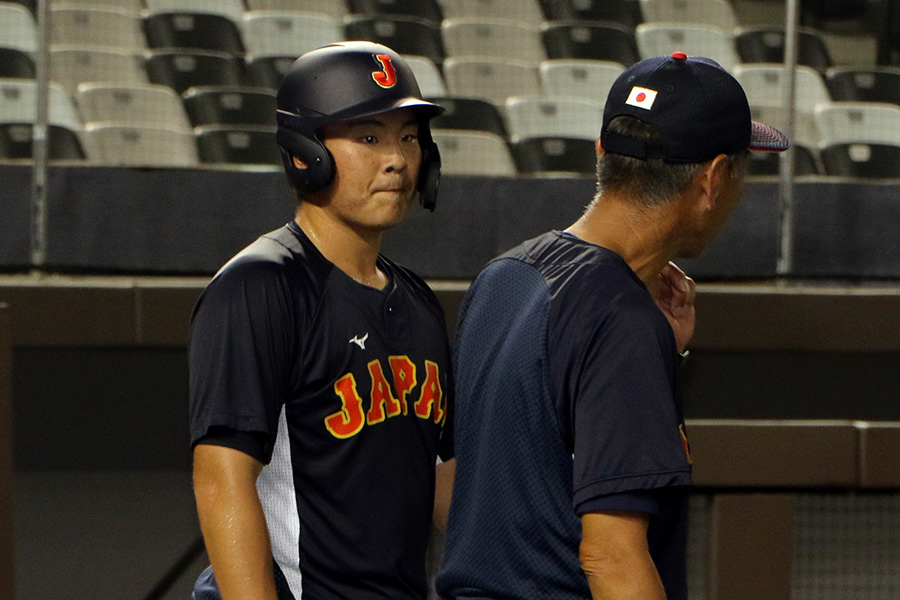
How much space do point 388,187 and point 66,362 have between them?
374cm

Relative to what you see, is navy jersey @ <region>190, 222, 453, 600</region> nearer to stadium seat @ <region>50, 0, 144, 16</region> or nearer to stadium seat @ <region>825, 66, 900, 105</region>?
stadium seat @ <region>825, 66, 900, 105</region>

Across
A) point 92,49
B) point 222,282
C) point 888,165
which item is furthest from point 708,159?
point 92,49

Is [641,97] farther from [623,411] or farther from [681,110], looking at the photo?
[623,411]

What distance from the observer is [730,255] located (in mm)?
5543

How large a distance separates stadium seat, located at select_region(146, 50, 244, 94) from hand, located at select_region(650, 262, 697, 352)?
5979mm

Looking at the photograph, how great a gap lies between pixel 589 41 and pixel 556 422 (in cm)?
673

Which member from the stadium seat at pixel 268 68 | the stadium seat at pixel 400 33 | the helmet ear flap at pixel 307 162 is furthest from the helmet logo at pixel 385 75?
the stadium seat at pixel 400 33

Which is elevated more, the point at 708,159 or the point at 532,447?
the point at 708,159

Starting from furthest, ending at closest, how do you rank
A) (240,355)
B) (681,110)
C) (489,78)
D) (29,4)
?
(489,78)
(29,4)
(240,355)
(681,110)

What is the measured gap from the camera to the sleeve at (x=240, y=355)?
1.76m

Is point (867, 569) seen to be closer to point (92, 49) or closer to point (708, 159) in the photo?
point (708, 159)

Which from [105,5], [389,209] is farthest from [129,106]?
[389,209]

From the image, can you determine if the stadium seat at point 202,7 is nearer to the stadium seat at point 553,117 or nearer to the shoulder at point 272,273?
the stadium seat at point 553,117

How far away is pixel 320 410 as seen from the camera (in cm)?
187
